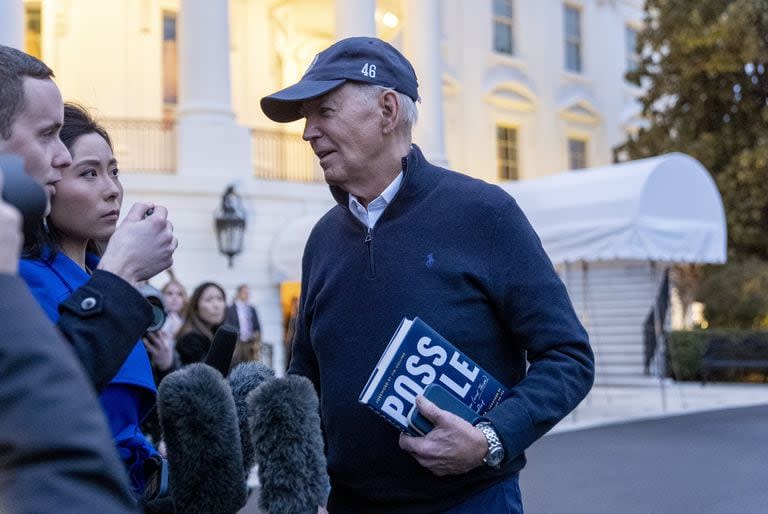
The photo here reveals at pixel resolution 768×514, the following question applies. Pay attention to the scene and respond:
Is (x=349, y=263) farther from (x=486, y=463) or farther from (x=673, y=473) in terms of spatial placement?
(x=673, y=473)

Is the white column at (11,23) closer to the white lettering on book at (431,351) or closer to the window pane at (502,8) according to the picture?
the white lettering on book at (431,351)

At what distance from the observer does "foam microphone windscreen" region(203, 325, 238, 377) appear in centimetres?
247

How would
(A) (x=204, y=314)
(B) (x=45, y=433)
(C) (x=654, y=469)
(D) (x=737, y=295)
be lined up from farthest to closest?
1. (D) (x=737, y=295)
2. (C) (x=654, y=469)
3. (A) (x=204, y=314)
4. (B) (x=45, y=433)

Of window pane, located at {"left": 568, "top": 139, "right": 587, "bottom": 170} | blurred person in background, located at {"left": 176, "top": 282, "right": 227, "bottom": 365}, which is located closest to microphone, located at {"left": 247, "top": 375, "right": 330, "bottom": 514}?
blurred person in background, located at {"left": 176, "top": 282, "right": 227, "bottom": 365}

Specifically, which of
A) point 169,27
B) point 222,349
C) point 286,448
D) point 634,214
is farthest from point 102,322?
point 169,27

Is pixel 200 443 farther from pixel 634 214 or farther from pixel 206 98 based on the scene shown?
pixel 206 98

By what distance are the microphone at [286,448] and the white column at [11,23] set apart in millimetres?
10701

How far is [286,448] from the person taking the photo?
86.0 inches

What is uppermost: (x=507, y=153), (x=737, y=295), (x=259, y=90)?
(x=259, y=90)

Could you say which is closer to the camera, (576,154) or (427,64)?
(427,64)

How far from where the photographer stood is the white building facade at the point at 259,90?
16672mm

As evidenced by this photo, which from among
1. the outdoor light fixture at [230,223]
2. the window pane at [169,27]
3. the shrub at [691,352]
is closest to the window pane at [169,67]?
the window pane at [169,27]

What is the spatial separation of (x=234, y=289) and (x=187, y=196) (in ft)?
6.08

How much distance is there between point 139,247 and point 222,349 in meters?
0.63
